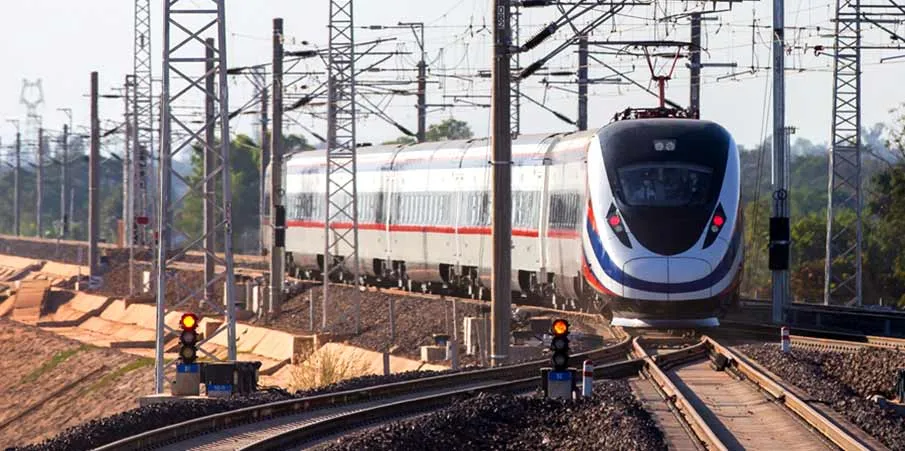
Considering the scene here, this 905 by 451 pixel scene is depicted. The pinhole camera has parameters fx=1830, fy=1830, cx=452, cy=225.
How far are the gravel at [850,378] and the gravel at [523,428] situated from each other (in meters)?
2.10

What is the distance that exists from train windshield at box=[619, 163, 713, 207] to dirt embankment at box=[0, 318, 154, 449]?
12.9 meters

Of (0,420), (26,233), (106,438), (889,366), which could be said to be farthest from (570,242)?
(26,233)

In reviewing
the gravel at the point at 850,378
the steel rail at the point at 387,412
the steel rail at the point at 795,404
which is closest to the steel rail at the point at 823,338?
the gravel at the point at 850,378

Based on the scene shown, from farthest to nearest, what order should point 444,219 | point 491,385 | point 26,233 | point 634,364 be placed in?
point 26,233
point 444,219
point 634,364
point 491,385

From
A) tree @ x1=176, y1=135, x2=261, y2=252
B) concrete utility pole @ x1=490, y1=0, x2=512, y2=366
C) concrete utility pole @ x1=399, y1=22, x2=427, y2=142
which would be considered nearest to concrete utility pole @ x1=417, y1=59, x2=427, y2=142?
concrete utility pole @ x1=399, y1=22, x2=427, y2=142

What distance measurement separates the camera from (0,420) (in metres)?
41.7

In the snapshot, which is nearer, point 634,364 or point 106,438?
point 106,438

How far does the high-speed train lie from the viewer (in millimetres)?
27141

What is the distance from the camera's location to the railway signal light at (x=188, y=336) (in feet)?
69.3

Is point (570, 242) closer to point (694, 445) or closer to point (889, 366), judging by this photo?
point (889, 366)

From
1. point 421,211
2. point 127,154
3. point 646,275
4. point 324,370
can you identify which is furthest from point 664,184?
point 127,154

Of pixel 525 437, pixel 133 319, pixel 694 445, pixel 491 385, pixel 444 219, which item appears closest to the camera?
pixel 694 445

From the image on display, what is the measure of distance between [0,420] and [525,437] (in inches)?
1064

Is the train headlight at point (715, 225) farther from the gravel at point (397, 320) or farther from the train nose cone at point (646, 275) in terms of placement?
the gravel at point (397, 320)
